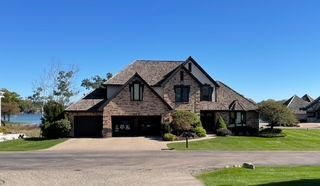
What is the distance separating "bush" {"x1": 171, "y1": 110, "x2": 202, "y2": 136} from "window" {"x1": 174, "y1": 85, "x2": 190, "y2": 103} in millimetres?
2772

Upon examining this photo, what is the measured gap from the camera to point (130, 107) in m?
52.4

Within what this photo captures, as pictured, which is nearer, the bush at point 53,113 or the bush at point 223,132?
the bush at point 223,132

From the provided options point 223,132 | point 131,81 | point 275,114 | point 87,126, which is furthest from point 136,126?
point 275,114

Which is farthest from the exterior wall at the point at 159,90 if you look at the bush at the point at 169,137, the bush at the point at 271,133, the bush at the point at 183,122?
the bush at the point at 271,133

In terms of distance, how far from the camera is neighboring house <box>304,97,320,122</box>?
9962cm

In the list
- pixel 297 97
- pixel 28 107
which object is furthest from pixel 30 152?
pixel 28 107

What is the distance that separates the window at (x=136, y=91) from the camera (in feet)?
172

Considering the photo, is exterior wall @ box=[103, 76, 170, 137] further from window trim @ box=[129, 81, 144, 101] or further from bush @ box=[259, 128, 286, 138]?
bush @ box=[259, 128, 286, 138]

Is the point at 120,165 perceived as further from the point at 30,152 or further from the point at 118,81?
the point at 118,81

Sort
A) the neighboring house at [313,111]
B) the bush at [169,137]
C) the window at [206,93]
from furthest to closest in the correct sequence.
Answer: the neighboring house at [313,111] → the window at [206,93] → the bush at [169,137]

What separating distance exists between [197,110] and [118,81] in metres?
10.0

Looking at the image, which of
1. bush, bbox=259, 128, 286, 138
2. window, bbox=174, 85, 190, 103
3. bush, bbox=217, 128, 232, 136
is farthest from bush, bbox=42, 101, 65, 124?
bush, bbox=259, 128, 286, 138

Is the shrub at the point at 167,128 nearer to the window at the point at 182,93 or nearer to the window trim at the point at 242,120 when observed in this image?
the window at the point at 182,93

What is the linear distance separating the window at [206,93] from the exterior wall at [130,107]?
22.5ft
